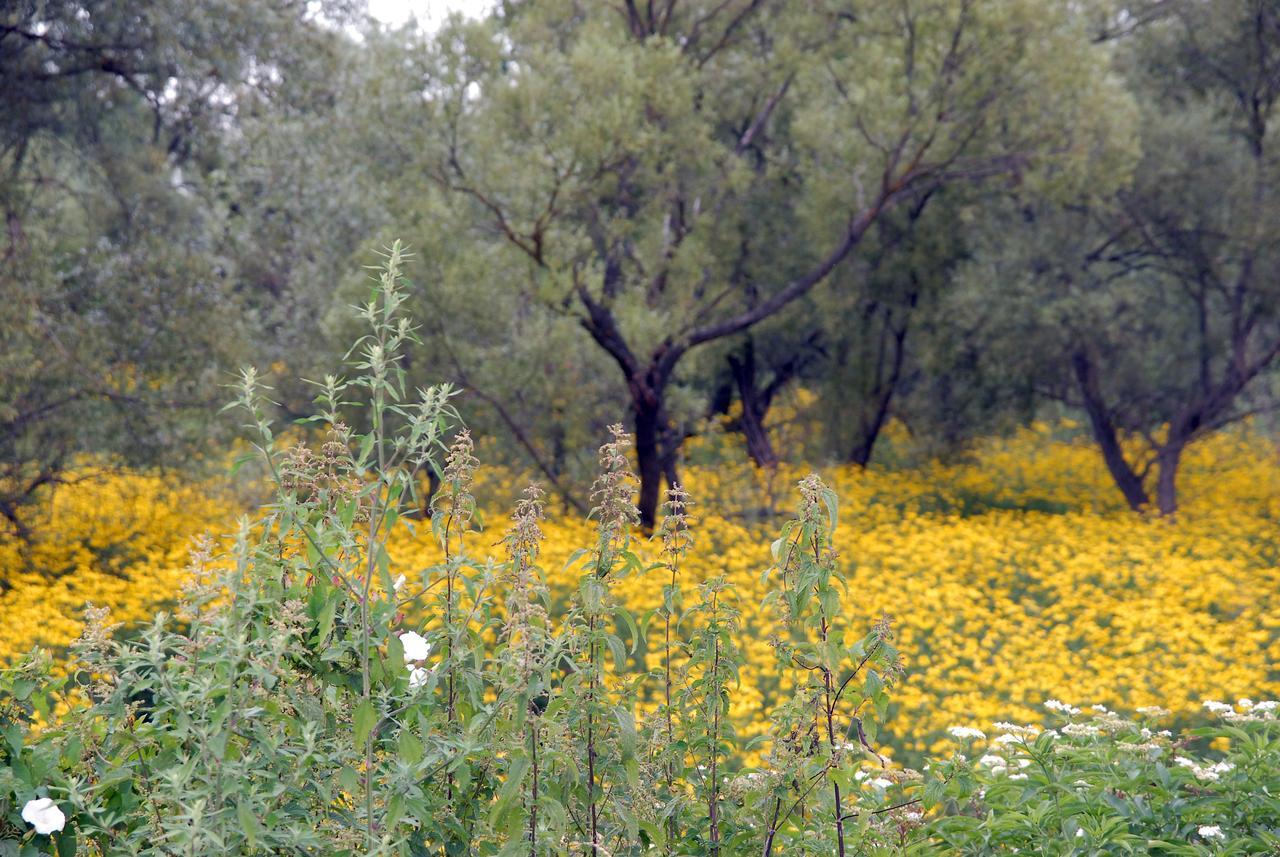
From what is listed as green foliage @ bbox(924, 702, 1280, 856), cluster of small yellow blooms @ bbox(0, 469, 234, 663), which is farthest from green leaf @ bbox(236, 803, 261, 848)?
cluster of small yellow blooms @ bbox(0, 469, 234, 663)

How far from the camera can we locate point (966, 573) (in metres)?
9.16

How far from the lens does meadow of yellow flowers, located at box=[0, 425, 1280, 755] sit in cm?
669

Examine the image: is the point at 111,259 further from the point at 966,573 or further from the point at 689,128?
the point at 966,573

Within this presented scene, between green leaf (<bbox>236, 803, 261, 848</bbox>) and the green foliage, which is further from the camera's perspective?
the green foliage

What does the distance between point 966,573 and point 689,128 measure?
14.5 feet

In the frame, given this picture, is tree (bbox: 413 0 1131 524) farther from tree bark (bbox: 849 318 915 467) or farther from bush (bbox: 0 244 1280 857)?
bush (bbox: 0 244 1280 857)

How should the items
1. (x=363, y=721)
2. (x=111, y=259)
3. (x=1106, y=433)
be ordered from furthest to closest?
1. (x=1106, y=433)
2. (x=111, y=259)
3. (x=363, y=721)

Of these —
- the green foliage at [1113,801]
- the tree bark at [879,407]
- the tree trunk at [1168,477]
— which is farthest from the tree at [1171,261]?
the green foliage at [1113,801]

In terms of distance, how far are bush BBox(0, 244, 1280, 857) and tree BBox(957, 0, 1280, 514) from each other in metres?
9.19

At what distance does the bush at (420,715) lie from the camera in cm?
219

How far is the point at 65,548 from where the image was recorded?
29.8ft

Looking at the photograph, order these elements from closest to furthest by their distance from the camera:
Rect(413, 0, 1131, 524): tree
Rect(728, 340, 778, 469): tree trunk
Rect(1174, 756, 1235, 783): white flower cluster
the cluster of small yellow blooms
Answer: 1. Rect(1174, 756, 1235, 783): white flower cluster
2. the cluster of small yellow blooms
3. Rect(413, 0, 1131, 524): tree
4. Rect(728, 340, 778, 469): tree trunk

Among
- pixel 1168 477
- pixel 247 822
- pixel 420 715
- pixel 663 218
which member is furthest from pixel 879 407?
pixel 247 822

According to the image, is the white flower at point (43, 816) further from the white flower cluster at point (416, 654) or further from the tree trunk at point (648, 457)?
the tree trunk at point (648, 457)
